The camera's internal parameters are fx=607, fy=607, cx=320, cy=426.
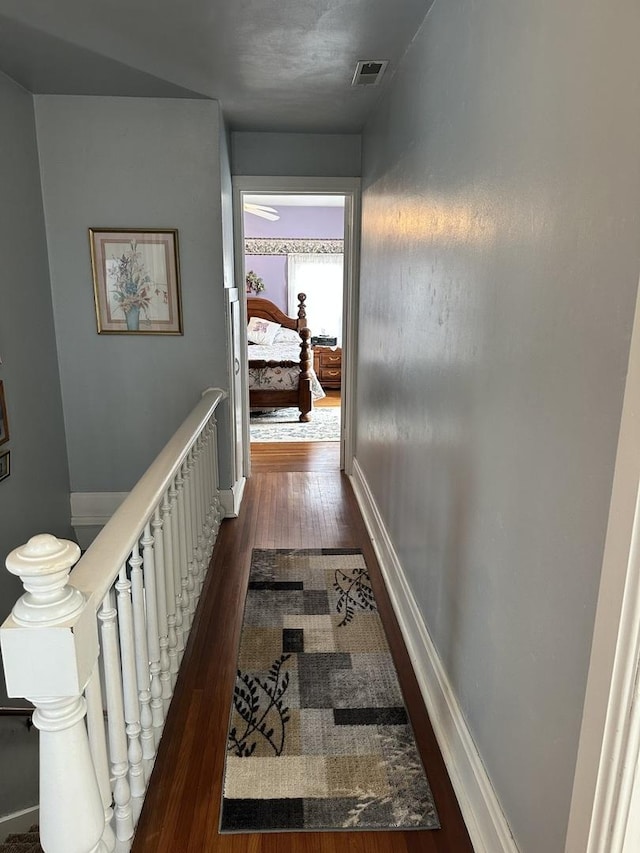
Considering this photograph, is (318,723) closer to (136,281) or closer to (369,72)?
(136,281)

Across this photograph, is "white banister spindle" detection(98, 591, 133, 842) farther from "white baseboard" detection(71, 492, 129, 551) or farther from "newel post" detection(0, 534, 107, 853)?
"white baseboard" detection(71, 492, 129, 551)

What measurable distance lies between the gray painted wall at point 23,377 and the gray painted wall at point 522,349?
1962 mm

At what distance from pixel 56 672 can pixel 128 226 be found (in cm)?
294

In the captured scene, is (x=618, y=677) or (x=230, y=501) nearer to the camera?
(x=618, y=677)

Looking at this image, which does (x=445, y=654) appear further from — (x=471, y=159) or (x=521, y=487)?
(x=471, y=159)

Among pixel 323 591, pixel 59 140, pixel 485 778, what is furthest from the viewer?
pixel 59 140

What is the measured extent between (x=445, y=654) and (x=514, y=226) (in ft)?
4.35

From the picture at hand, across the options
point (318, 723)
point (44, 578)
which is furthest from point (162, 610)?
point (44, 578)

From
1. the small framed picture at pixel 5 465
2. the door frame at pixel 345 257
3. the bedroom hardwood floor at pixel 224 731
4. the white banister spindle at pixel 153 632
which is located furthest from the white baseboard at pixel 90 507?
the white banister spindle at pixel 153 632

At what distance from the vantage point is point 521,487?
4.32 ft

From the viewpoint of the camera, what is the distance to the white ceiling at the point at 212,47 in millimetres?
2178

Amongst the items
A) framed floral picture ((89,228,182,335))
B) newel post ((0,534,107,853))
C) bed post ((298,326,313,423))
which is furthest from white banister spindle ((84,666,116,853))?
bed post ((298,326,313,423))

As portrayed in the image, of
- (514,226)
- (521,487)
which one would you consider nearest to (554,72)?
(514,226)

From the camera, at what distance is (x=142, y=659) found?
1.67m
